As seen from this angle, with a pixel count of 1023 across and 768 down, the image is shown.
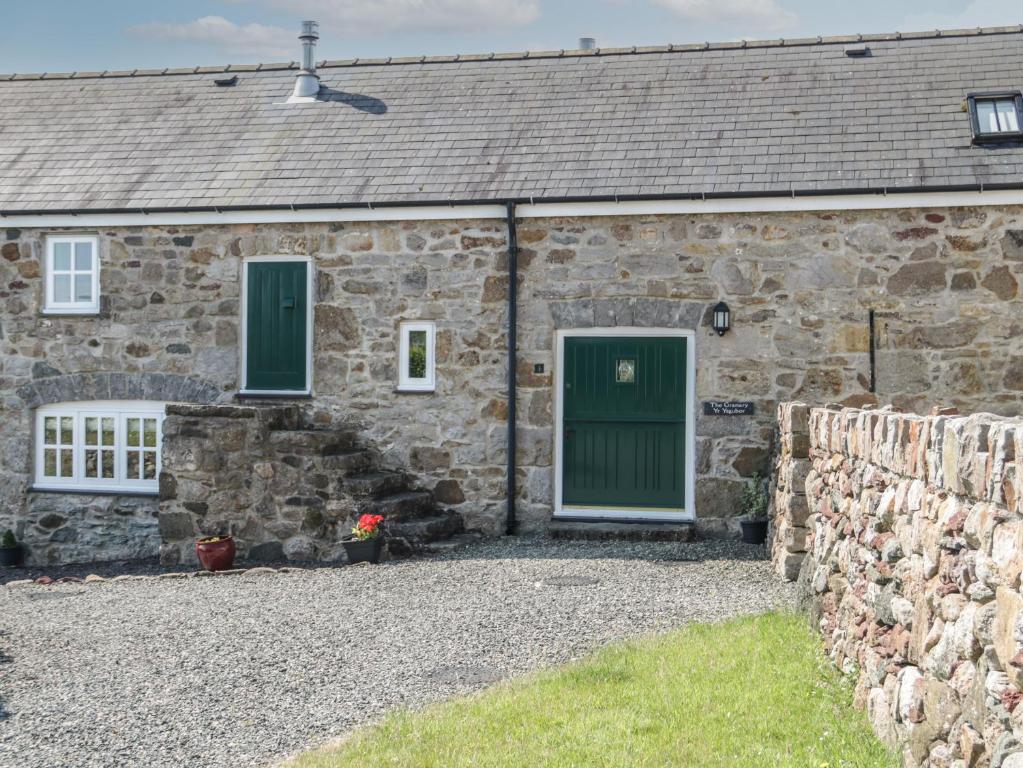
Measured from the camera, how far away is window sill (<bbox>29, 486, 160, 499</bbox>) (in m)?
13.7

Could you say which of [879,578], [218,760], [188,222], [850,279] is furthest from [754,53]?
[218,760]

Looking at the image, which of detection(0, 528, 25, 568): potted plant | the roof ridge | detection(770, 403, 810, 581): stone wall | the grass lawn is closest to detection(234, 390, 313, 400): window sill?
detection(0, 528, 25, 568): potted plant

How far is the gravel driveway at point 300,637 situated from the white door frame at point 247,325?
2.83 meters

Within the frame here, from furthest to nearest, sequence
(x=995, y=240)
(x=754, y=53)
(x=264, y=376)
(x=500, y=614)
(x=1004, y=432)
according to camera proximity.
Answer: (x=754, y=53)
(x=264, y=376)
(x=995, y=240)
(x=500, y=614)
(x=1004, y=432)

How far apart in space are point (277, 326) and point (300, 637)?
5.90 metres

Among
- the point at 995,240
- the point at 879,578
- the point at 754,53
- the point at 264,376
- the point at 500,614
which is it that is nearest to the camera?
the point at 879,578

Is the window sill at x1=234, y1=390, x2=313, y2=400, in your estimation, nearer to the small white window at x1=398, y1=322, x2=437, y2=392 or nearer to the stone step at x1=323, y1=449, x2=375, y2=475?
Answer: the stone step at x1=323, y1=449, x2=375, y2=475

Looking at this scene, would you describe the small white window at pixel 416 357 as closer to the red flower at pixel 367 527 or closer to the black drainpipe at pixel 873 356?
the red flower at pixel 367 527

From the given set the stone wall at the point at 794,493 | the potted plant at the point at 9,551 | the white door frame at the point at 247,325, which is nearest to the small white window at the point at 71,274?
the white door frame at the point at 247,325

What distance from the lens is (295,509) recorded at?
12.2m

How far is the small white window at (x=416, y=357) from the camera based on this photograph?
508 inches

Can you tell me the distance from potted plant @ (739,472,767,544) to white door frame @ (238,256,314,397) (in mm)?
5079

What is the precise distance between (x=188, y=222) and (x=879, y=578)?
10.1m

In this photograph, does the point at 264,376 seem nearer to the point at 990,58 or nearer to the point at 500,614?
the point at 500,614
